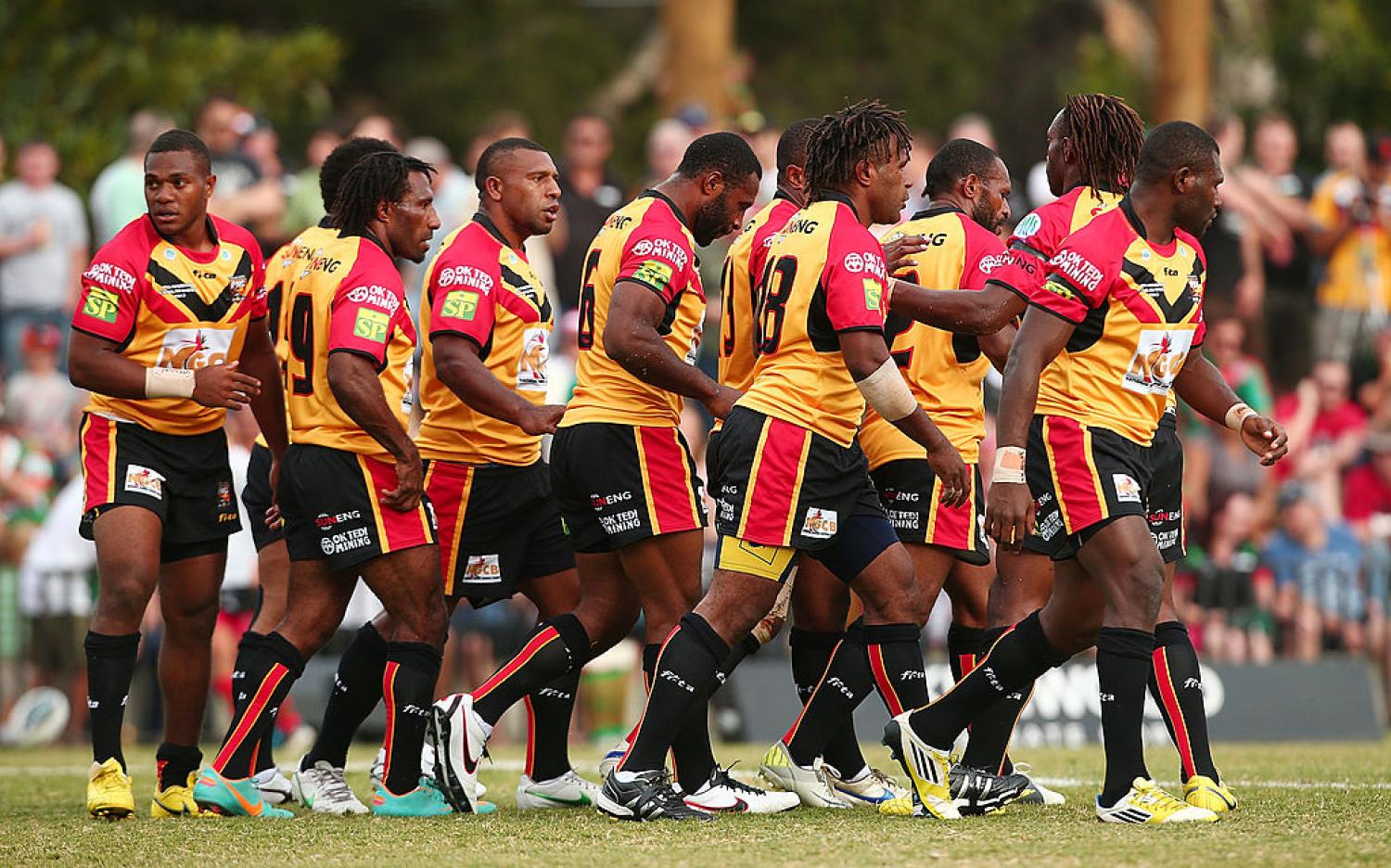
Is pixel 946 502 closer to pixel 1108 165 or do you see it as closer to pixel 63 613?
pixel 1108 165

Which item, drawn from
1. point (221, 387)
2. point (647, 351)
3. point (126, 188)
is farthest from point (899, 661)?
point (126, 188)

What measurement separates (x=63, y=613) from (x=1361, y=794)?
9.10m

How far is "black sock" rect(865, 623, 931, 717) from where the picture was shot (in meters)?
7.82

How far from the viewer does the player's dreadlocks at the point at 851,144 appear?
7.61 m

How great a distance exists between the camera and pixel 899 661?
7.86m

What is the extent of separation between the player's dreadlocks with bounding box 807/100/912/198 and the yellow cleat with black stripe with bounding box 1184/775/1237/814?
8.58 feet

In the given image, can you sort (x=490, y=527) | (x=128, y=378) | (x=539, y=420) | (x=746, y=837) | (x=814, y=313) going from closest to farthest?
(x=746, y=837) → (x=814, y=313) → (x=539, y=420) → (x=128, y=378) → (x=490, y=527)

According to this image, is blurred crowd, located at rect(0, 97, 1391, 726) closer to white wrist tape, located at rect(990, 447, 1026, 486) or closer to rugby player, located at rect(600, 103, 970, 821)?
rugby player, located at rect(600, 103, 970, 821)

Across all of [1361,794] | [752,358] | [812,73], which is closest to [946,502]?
[752,358]

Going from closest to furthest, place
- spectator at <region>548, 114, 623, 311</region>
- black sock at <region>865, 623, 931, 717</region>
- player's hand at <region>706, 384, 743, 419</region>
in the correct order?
player's hand at <region>706, 384, 743, 419</region>
black sock at <region>865, 623, 931, 717</region>
spectator at <region>548, 114, 623, 311</region>

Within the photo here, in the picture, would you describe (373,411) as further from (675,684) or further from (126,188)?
(126,188)

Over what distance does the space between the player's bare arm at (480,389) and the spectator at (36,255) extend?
327 inches

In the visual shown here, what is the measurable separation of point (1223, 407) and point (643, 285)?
234cm

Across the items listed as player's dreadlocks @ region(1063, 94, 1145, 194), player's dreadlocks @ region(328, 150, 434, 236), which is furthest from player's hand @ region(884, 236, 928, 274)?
player's dreadlocks @ region(328, 150, 434, 236)
